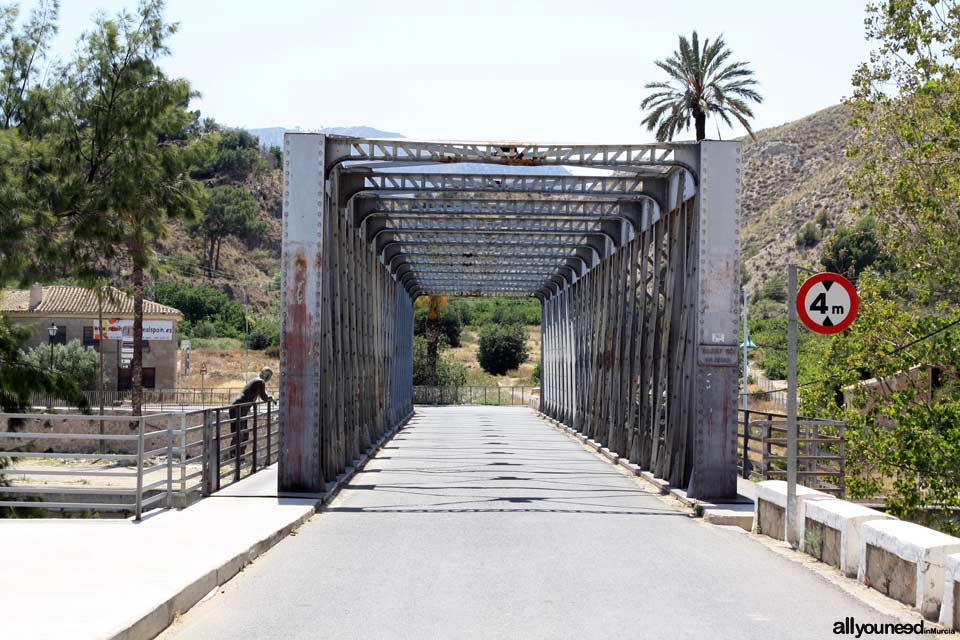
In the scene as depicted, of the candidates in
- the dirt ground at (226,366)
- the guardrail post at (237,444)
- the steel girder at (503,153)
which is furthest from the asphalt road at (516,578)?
the dirt ground at (226,366)

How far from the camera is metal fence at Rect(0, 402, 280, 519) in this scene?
1237 cm

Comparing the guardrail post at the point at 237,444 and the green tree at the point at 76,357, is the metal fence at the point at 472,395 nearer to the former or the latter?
Result: the green tree at the point at 76,357

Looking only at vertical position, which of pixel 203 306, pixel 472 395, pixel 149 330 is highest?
pixel 203 306

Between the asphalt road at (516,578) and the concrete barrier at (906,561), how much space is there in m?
0.33

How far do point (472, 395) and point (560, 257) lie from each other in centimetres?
4056

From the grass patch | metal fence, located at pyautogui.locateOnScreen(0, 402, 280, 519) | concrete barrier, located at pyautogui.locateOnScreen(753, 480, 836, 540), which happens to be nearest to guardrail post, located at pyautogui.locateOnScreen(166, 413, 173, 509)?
metal fence, located at pyautogui.locateOnScreen(0, 402, 280, 519)

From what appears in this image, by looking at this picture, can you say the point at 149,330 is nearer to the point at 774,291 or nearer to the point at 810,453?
the point at 774,291

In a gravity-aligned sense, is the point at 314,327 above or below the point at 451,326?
below

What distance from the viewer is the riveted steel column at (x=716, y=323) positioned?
1511 cm

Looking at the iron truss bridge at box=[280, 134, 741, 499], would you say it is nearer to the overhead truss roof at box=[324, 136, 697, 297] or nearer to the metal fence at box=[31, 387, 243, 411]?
the overhead truss roof at box=[324, 136, 697, 297]

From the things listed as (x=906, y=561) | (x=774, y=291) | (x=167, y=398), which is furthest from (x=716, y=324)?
(x=774, y=291)

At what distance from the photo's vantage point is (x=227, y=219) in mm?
128875

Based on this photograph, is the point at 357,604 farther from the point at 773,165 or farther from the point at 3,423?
the point at 773,165

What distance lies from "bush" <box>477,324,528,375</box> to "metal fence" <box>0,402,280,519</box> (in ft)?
174
